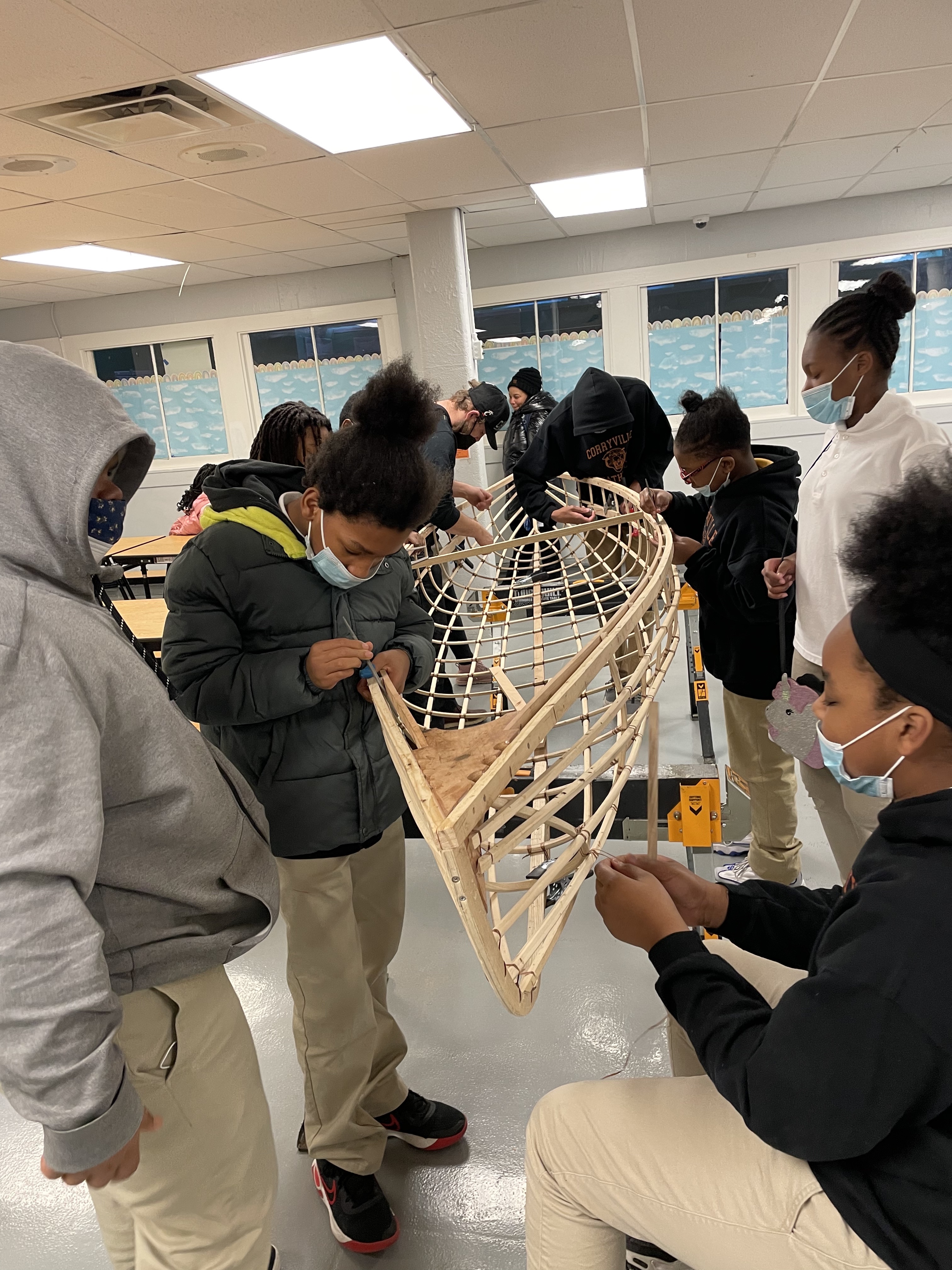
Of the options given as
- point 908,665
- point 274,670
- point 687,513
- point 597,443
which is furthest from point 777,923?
point 597,443

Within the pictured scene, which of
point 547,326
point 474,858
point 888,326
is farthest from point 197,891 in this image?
point 547,326

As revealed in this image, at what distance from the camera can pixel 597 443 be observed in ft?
9.66

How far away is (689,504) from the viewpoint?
258 cm

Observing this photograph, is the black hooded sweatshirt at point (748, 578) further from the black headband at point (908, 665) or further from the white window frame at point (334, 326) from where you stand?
the white window frame at point (334, 326)

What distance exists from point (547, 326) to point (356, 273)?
1.78 m

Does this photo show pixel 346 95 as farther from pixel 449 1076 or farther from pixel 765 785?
pixel 449 1076

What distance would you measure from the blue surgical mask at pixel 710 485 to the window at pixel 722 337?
14.9 ft

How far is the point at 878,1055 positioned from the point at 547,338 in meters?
6.75

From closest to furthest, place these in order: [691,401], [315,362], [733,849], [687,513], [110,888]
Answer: [110,888] → [691,401] → [733,849] → [687,513] → [315,362]

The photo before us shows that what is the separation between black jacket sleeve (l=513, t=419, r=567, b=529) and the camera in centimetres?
303

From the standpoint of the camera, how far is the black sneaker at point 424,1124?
152cm

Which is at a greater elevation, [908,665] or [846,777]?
[908,665]

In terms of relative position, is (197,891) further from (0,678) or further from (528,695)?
(528,695)

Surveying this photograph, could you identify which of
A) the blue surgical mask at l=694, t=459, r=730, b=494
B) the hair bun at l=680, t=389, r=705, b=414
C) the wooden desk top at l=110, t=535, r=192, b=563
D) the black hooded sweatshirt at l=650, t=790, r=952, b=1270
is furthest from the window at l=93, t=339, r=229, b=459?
the black hooded sweatshirt at l=650, t=790, r=952, b=1270
